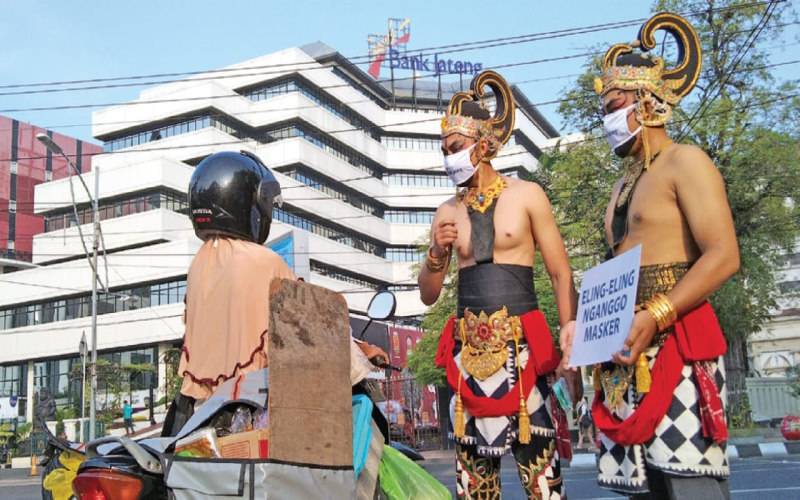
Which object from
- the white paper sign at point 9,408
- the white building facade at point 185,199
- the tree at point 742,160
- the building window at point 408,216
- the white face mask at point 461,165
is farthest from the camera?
the building window at point 408,216

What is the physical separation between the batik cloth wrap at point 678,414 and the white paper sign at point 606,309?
17 centimetres

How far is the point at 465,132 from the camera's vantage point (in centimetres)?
393

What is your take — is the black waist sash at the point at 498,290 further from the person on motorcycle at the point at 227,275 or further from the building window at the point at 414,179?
the building window at the point at 414,179

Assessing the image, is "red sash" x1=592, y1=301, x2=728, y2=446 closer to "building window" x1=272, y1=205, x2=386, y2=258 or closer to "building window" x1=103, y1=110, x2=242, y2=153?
"building window" x1=272, y1=205, x2=386, y2=258

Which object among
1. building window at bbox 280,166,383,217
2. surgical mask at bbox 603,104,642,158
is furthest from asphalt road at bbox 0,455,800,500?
building window at bbox 280,166,383,217

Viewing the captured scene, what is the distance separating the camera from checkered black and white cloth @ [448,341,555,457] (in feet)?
11.4

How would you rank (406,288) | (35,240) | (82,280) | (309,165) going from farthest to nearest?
(406,288)
(309,165)
(35,240)
(82,280)

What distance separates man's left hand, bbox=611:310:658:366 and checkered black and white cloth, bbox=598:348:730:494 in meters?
0.11

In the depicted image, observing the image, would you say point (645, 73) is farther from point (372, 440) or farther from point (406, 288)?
point (406, 288)

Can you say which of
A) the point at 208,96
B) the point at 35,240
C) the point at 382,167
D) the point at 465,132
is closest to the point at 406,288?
the point at 382,167

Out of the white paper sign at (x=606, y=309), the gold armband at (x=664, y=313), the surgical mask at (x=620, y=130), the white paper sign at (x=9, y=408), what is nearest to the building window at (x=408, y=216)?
the white paper sign at (x=9, y=408)

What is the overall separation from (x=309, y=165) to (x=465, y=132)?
5796 cm

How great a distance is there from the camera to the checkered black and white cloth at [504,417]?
3463mm

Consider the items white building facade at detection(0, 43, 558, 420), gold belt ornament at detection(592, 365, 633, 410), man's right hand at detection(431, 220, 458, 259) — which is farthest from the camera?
white building facade at detection(0, 43, 558, 420)
